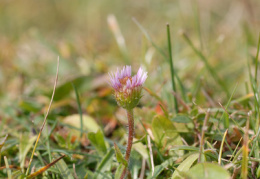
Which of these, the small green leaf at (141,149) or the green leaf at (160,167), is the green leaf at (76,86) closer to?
the small green leaf at (141,149)

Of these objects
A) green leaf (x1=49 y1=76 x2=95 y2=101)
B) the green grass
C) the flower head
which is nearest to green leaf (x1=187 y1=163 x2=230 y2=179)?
the green grass

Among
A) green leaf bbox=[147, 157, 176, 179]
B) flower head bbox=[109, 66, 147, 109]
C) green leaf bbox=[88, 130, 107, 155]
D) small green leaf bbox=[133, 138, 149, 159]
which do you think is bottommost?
green leaf bbox=[147, 157, 176, 179]

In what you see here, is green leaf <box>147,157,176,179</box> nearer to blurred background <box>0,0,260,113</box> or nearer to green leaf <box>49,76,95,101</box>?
blurred background <box>0,0,260,113</box>

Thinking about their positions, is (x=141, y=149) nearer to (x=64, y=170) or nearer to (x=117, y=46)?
(x=64, y=170)

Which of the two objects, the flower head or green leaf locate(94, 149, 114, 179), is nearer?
the flower head

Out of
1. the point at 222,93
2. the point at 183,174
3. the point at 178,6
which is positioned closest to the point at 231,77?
the point at 222,93

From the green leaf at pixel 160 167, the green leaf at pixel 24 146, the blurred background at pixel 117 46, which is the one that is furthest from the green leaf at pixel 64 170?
the blurred background at pixel 117 46

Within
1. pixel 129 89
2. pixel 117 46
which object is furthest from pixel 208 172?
pixel 117 46
